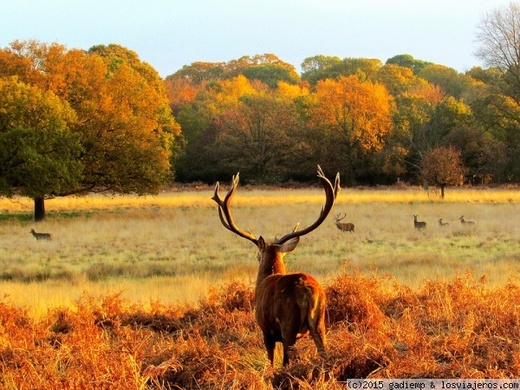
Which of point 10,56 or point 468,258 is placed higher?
point 10,56

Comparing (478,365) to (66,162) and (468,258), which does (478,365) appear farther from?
(66,162)

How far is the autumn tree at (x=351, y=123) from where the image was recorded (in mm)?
53750

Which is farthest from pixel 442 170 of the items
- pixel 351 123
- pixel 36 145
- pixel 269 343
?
pixel 269 343

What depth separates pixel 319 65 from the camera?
10512 cm

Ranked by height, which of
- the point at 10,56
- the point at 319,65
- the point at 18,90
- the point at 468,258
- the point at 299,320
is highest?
the point at 319,65

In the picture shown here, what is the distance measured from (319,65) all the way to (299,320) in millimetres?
102749

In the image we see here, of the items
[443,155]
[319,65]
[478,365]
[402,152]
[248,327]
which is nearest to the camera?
[478,365]

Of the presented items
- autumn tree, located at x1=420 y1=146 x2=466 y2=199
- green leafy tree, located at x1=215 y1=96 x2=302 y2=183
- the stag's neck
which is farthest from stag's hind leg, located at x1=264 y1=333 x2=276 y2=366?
green leafy tree, located at x1=215 y1=96 x2=302 y2=183

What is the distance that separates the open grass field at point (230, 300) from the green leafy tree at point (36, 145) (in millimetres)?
1781

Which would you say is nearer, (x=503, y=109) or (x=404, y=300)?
(x=404, y=300)

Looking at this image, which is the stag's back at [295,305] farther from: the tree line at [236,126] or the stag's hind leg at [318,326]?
the tree line at [236,126]

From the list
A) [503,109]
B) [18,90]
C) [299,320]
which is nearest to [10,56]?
[18,90]

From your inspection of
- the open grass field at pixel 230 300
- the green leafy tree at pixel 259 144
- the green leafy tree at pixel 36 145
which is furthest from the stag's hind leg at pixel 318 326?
the green leafy tree at pixel 259 144

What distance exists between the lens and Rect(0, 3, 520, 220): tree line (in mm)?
27344
